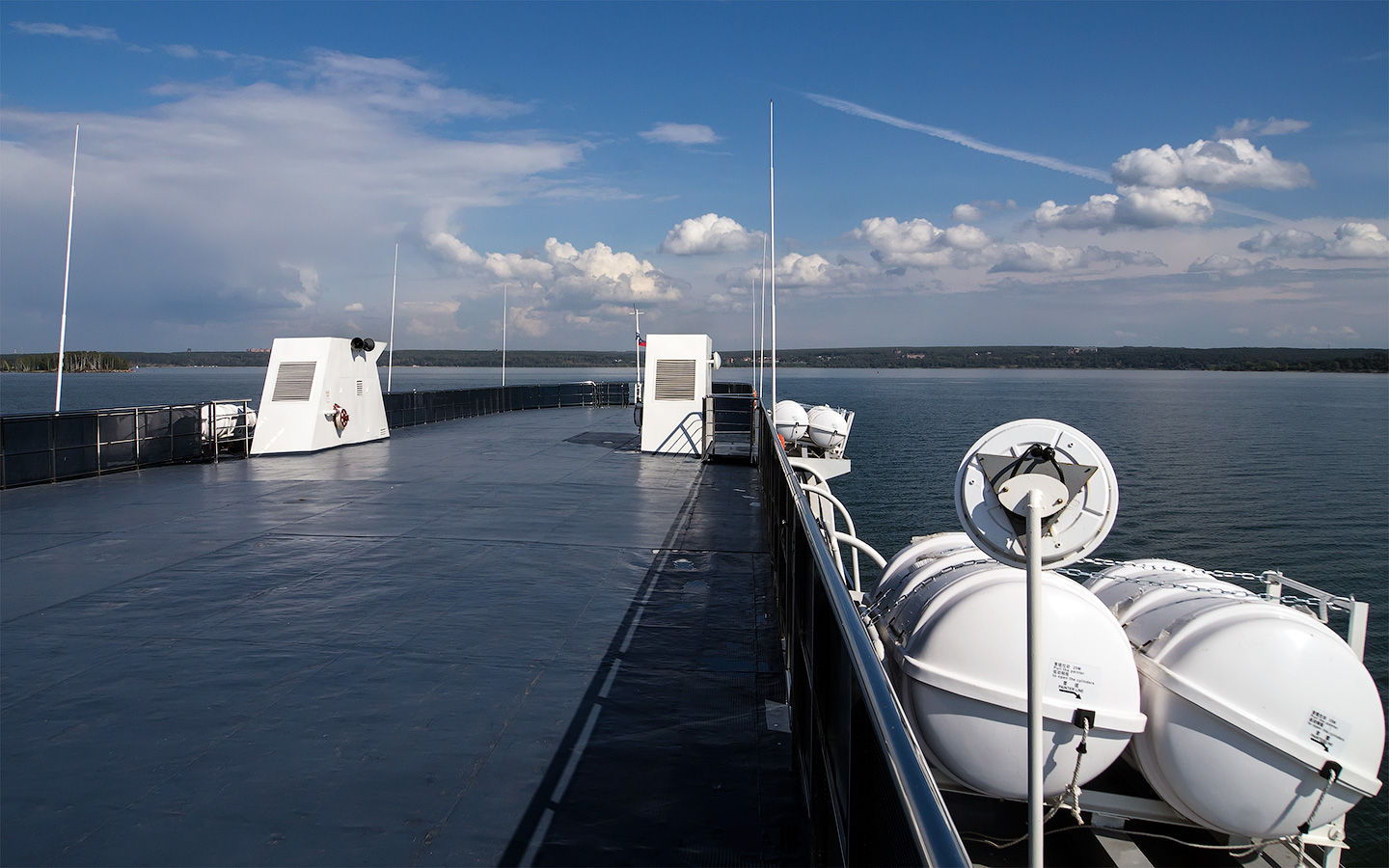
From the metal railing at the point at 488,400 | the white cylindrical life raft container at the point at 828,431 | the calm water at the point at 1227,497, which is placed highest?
the metal railing at the point at 488,400

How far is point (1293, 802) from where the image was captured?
5941 millimetres

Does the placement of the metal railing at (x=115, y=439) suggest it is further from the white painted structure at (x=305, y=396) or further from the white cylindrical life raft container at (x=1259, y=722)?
the white cylindrical life raft container at (x=1259, y=722)

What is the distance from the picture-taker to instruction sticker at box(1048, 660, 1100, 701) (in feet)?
19.7

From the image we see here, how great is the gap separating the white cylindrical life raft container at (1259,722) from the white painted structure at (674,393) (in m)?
14.2

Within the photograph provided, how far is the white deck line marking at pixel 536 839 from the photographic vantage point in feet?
12.2

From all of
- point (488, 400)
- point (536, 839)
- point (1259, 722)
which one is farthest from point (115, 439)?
point (1259, 722)

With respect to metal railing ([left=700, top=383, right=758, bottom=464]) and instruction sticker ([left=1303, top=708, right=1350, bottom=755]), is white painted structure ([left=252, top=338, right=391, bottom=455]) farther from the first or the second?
instruction sticker ([left=1303, top=708, right=1350, bottom=755])

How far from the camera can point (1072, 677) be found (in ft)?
19.8

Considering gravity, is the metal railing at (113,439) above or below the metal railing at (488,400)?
below

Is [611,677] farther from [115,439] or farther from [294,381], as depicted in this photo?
[294,381]

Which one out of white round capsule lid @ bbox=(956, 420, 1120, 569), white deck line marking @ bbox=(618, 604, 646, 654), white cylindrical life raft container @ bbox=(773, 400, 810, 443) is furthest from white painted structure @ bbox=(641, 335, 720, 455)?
white round capsule lid @ bbox=(956, 420, 1120, 569)

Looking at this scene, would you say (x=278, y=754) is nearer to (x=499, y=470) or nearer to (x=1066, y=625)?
(x=1066, y=625)

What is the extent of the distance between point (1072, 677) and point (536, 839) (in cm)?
408

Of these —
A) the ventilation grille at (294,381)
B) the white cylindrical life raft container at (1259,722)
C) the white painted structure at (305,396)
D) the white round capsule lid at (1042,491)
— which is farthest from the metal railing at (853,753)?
the ventilation grille at (294,381)
